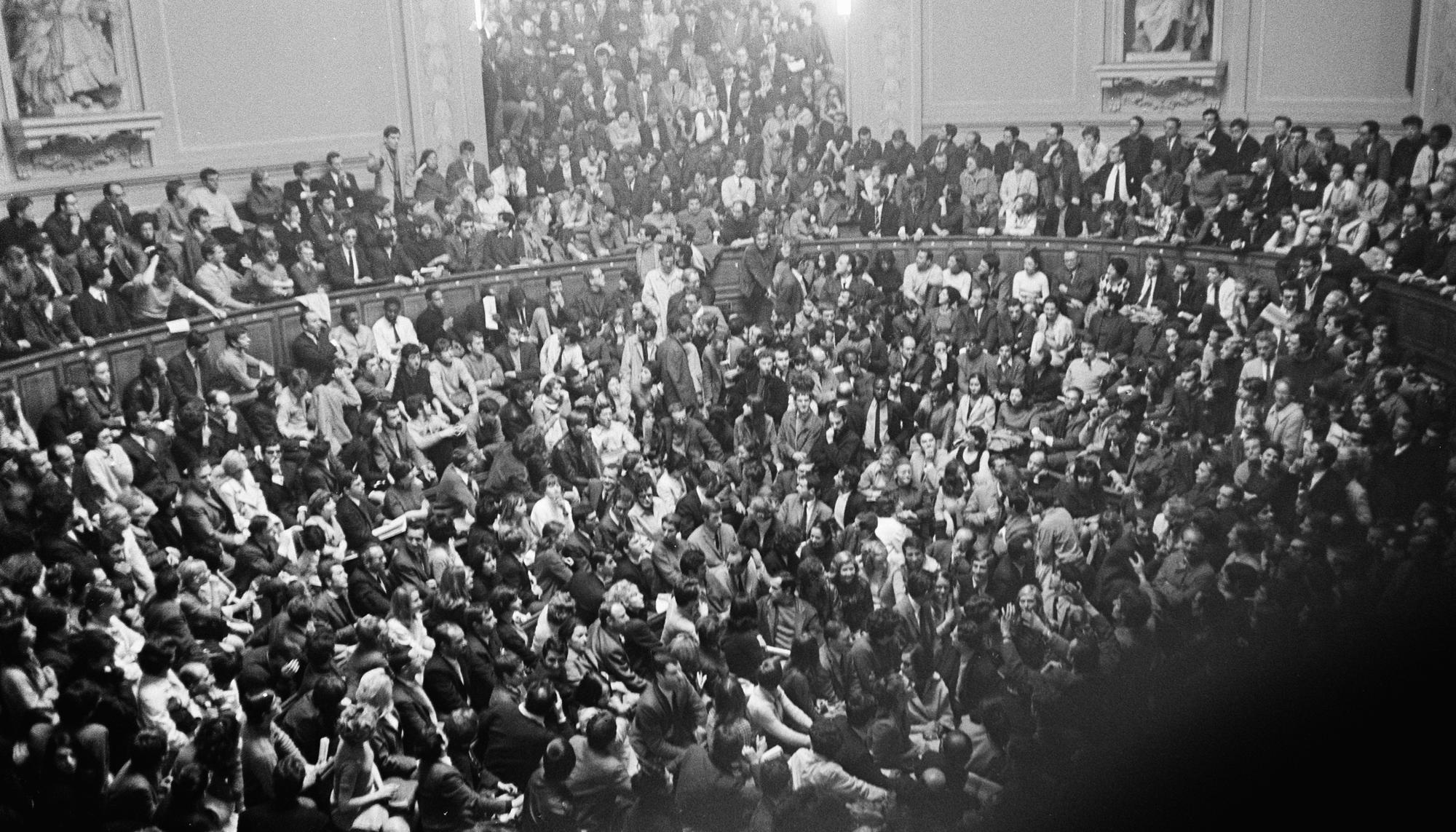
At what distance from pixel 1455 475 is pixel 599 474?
5848mm

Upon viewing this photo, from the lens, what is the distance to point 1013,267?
14.9 metres

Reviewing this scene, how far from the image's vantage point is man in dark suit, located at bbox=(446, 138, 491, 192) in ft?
49.5

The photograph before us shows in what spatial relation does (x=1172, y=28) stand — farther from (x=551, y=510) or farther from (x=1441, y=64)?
(x=551, y=510)

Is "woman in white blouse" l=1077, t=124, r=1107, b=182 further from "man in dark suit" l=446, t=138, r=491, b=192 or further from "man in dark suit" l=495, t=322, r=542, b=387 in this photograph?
"man in dark suit" l=446, t=138, r=491, b=192

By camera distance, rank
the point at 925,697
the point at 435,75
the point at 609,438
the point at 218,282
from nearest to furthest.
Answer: the point at 925,697 → the point at 609,438 → the point at 218,282 → the point at 435,75

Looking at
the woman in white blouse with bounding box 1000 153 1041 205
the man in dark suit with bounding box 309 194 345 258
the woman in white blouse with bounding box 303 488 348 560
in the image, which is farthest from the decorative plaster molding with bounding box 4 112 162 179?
the woman in white blouse with bounding box 1000 153 1041 205

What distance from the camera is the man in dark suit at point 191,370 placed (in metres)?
11.1

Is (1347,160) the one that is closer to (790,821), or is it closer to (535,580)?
(535,580)

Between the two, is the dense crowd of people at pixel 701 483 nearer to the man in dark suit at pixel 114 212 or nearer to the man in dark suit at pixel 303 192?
the man in dark suit at pixel 303 192

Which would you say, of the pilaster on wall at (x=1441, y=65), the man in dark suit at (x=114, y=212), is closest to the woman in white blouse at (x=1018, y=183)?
the pilaster on wall at (x=1441, y=65)

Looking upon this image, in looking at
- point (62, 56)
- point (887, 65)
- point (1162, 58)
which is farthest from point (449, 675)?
point (887, 65)

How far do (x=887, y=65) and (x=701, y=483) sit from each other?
10036 mm

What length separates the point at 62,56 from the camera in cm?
1303

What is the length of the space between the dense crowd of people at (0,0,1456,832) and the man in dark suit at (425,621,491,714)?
2 centimetres
